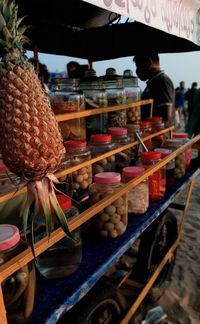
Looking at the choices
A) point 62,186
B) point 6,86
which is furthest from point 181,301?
point 6,86

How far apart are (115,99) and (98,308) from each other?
1417 millimetres

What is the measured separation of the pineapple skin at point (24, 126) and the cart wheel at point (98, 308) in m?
0.92

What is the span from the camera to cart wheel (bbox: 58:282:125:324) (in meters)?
1.43

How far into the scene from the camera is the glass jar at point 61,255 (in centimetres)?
128

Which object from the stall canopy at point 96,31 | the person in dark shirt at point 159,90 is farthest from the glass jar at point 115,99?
the person in dark shirt at point 159,90

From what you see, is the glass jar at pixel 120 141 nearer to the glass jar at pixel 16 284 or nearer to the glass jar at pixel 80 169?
the glass jar at pixel 80 169

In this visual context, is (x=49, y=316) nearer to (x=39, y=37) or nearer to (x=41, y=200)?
(x=41, y=200)

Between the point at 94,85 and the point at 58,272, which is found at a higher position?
the point at 94,85

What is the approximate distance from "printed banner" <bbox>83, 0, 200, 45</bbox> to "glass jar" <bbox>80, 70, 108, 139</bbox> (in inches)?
20.2

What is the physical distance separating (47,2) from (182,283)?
3.14 m

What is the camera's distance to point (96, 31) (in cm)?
381

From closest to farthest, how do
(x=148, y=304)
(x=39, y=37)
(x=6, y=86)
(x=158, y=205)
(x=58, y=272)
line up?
(x=6, y=86)
(x=58, y=272)
(x=158, y=205)
(x=148, y=304)
(x=39, y=37)

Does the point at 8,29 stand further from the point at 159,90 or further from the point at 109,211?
the point at 159,90

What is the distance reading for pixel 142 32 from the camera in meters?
3.54
